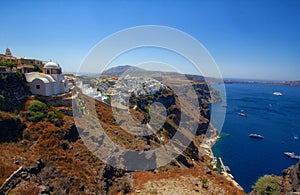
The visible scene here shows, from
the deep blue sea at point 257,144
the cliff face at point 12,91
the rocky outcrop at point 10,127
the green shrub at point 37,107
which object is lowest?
the deep blue sea at point 257,144

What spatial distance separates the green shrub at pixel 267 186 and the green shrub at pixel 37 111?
16298 millimetres

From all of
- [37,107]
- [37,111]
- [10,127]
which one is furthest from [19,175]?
[37,107]

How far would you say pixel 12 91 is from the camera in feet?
58.5

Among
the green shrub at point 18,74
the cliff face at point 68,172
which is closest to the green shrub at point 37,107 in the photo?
the cliff face at point 68,172

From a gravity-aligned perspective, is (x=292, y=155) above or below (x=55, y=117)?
below

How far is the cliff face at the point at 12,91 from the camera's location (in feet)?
54.9

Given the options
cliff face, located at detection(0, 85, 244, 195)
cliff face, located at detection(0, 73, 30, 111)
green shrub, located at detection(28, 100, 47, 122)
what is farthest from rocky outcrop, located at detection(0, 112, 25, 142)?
cliff face, located at detection(0, 73, 30, 111)

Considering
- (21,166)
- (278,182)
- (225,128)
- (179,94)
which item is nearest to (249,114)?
(225,128)

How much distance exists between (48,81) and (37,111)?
3.71 m

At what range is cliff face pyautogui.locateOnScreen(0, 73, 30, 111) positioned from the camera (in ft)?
54.9

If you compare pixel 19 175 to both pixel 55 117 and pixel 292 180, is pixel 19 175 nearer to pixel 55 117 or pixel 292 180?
pixel 55 117

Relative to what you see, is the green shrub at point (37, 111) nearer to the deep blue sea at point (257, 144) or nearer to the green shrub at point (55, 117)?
the green shrub at point (55, 117)

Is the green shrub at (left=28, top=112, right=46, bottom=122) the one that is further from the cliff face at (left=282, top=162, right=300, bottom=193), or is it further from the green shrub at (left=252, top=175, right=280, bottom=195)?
the cliff face at (left=282, top=162, right=300, bottom=193)

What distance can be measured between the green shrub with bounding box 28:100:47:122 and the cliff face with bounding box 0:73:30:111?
4.06ft
